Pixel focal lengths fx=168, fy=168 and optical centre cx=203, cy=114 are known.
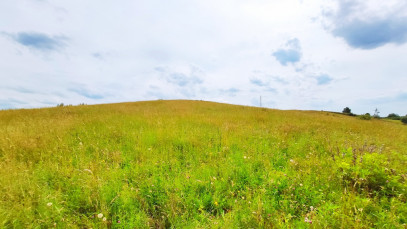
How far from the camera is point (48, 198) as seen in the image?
2580 mm

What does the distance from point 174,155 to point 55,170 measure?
8.00 feet

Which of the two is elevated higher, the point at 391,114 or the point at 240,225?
the point at 391,114

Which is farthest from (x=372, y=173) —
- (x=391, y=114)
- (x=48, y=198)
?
(x=391, y=114)

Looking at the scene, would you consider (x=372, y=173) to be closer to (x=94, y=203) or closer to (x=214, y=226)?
(x=214, y=226)

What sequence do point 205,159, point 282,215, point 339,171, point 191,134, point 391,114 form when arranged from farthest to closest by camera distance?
1. point 391,114
2. point 191,134
3. point 205,159
4. point 339,171
5. point 282,215

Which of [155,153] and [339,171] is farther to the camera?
[155,153]

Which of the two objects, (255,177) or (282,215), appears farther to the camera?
(255,177)

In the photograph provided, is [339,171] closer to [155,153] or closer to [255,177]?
[255,177]

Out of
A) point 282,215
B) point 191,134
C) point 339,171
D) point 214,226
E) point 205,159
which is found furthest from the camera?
point 191,134

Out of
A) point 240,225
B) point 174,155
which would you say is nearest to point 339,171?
point 240,225

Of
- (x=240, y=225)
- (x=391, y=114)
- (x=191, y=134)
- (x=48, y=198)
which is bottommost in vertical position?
(x=240, y=225)

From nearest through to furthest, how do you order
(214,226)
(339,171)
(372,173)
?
(214,226) < (372,173) < (339,171)

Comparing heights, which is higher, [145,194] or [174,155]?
[174,155]

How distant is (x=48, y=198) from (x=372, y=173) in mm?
5330
